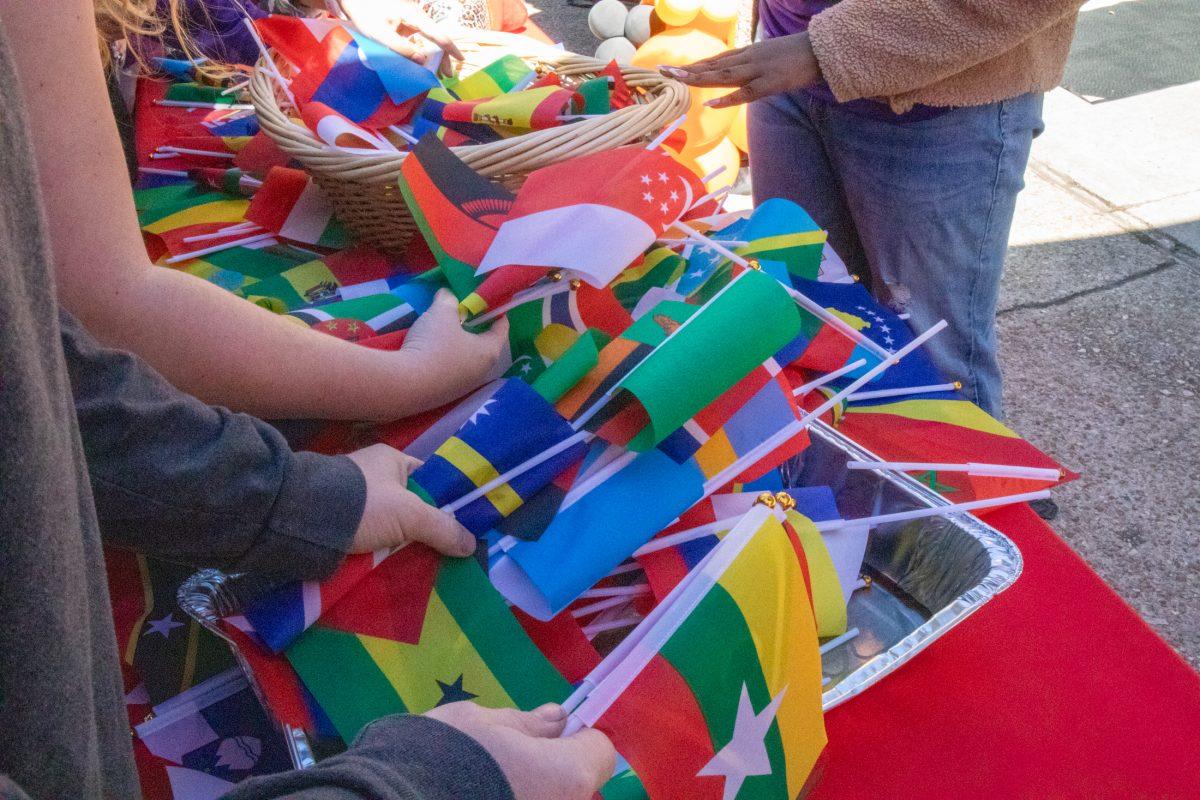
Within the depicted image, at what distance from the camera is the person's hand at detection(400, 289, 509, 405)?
→ 81 cm

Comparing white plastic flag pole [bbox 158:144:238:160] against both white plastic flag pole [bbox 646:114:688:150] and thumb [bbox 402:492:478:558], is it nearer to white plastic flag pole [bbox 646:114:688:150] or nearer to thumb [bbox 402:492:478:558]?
white plastic flag pole [bbox 646:114:688:150]

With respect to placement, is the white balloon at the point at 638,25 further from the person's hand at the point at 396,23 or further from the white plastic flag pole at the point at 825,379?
the white plastic flag pole at the point at 825,379

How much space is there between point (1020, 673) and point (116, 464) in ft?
2.36

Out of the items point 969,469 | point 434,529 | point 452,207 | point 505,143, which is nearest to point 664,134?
point 505,143

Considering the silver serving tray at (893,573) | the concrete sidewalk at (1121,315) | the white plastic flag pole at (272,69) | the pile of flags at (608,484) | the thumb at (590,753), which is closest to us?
the thumb at (590,753)

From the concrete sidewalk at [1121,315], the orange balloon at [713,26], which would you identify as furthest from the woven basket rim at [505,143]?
the orange balloon at [713,26]

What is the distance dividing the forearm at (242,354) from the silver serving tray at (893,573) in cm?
15

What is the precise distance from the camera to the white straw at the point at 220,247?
1144 millimetres

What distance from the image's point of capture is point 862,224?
1.43 meters

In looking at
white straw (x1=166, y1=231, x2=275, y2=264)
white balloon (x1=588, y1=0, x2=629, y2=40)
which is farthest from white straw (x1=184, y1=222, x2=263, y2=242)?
white balloon (x1=588, y1=0, x2=629, y2=40)

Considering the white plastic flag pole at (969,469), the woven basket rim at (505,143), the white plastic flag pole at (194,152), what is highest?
the woven basket rim at (505,143)

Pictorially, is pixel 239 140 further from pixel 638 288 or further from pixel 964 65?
pixel 964 65

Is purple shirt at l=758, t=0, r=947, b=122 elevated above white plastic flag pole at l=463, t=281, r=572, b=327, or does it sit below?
above

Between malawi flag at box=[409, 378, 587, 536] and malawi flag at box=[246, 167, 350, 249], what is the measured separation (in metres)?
0.55
